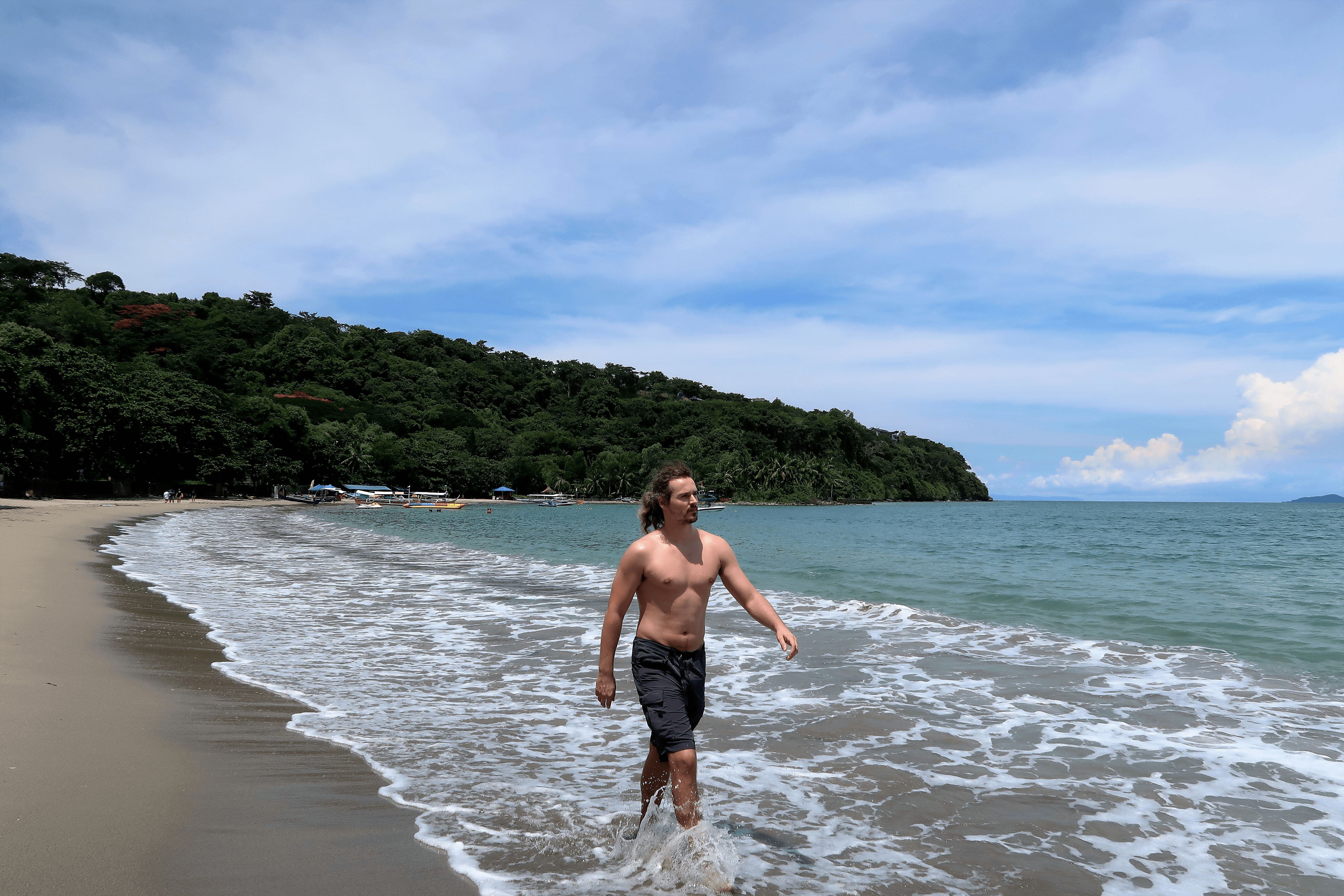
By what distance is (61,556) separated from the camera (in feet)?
55.2

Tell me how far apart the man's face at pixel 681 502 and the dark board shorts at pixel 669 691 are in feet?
2.00

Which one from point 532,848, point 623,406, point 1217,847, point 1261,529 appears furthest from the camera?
point 623,406

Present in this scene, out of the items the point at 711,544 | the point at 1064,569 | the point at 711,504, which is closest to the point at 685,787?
the point at 711,544

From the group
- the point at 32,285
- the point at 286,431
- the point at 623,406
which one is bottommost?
the point at 286,431

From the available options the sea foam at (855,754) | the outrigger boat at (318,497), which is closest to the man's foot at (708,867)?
the sea foam at (855,754)

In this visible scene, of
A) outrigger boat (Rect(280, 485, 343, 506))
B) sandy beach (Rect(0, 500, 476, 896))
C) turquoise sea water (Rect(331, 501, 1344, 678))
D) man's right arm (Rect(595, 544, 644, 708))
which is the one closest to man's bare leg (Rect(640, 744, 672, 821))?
man's right arm (Rect(595, 544, 644, 708))

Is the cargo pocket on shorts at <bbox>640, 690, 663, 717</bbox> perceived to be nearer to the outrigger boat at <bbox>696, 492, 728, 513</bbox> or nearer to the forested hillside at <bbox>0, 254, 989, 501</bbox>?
the forested hillside at <bbox>0, 254, 989, 501</bbox>

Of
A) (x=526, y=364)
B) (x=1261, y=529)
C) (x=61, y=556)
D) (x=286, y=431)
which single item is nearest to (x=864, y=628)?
(x=61, y=556)

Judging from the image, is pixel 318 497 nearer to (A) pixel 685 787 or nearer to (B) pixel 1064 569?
(B) pixel 1064 569

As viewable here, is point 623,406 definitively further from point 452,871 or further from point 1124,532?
point 452,871

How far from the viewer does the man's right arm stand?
3.76 meters

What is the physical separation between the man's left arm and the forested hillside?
57390 mm

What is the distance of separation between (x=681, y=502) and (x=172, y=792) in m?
3.24

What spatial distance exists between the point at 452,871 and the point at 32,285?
14904cm
